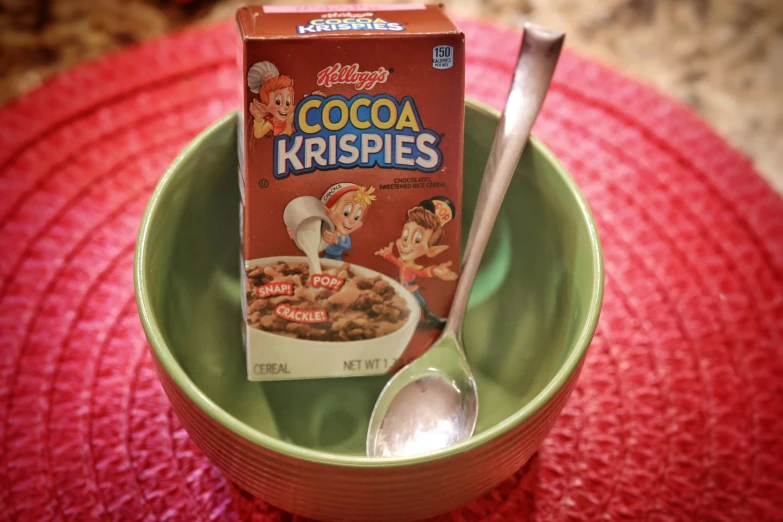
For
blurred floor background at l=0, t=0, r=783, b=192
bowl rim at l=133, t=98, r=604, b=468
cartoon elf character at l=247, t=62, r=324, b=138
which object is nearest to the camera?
bowl rim at l=133, t=98, r=604, b=468

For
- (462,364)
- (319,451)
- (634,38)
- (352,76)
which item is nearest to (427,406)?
(462,364)

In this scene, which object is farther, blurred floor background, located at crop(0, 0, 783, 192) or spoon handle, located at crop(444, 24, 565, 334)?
blurred floor background, located at crop(0, 0, 783, 192)

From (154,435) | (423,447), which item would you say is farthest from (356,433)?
(154,435)

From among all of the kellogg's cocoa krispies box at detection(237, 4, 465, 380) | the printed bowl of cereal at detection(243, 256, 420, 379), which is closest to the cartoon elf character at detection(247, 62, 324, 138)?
the kellogg's cocoa krispies box at detection(237, 4, 465, 380)

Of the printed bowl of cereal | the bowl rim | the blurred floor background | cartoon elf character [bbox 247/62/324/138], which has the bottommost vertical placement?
the printed bowl of cereal

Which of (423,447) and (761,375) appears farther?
(761,375)

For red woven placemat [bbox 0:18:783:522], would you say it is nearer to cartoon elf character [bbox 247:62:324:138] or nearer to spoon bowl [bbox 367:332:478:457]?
spoon bowl [bbox 367:332:478:457]

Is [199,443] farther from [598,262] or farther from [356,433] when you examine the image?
[598,262]

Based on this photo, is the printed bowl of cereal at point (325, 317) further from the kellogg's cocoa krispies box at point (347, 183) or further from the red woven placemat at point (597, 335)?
the red woven placemat at point (597, 335)
